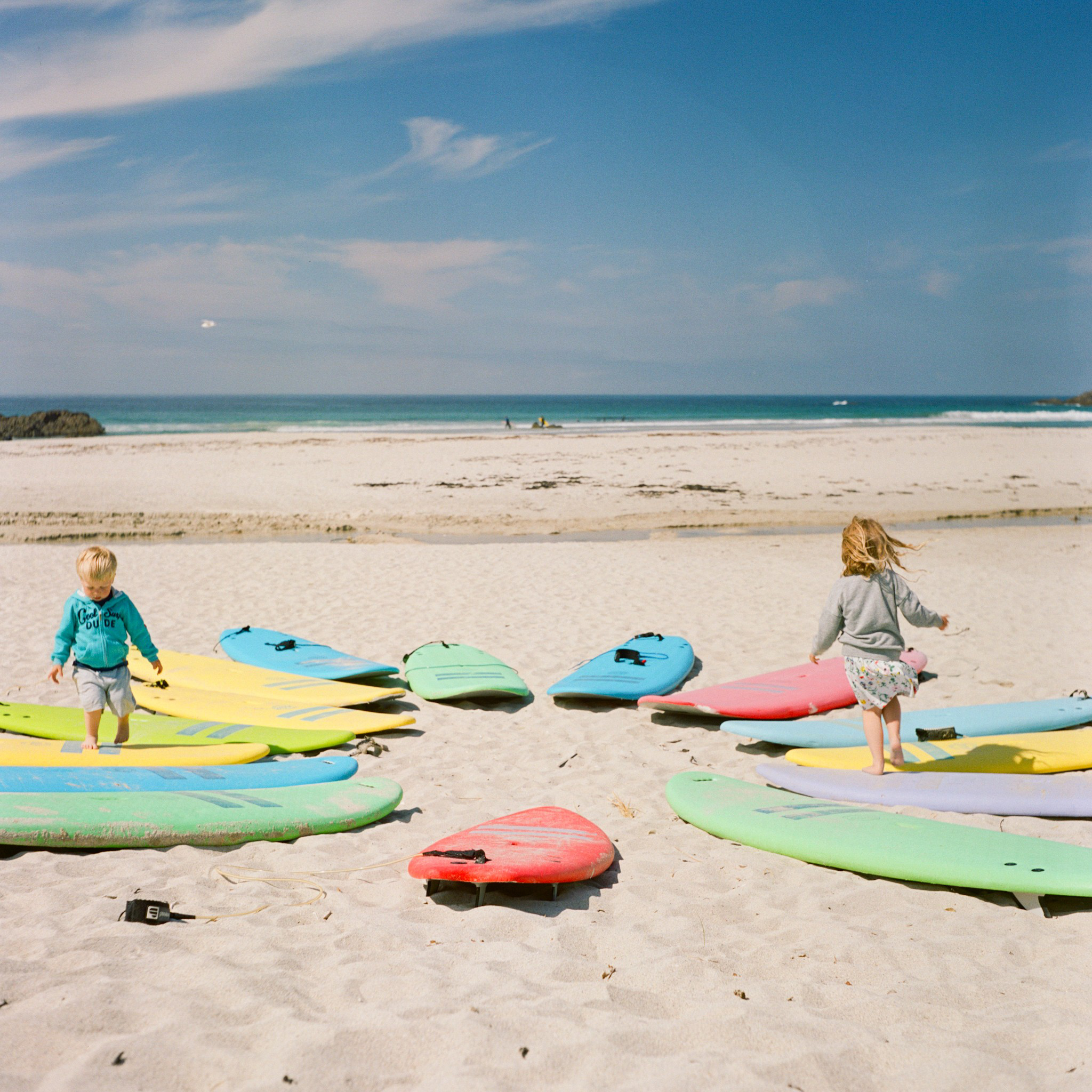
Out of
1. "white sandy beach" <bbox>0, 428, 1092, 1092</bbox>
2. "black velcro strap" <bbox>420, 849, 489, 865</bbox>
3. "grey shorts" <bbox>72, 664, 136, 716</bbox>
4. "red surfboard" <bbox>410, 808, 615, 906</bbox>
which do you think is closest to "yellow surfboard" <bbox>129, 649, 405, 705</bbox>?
"white sandy beach" <bbox>0, 428, 1092, 1092</bbox>

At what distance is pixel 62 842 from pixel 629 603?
5.73 metres

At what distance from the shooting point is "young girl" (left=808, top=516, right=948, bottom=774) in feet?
13.0

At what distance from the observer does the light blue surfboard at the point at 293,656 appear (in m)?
5.83

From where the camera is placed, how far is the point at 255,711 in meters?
5.20

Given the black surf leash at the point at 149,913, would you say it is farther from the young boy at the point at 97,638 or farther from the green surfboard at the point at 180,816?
the young boy at the point at 97,638

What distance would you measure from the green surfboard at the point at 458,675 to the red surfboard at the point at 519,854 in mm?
1897

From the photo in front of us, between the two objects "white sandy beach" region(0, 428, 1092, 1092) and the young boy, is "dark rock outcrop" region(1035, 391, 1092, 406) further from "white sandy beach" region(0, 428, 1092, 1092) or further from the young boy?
the young boy

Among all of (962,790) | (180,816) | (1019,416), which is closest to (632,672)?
(962,790)

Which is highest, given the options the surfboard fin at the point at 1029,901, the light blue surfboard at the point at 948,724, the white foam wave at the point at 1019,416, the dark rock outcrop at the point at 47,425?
the white foam wave at the point at 1019,416

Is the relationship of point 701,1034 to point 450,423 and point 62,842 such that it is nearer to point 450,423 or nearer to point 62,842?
point 62,842

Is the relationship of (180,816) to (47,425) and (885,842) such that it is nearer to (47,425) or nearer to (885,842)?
(885,842)

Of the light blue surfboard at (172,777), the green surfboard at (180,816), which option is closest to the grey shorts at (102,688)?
the light blue surfboard at (172,777)

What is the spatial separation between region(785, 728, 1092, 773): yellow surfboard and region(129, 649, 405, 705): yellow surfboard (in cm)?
265

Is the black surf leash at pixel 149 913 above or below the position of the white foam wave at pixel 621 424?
below
